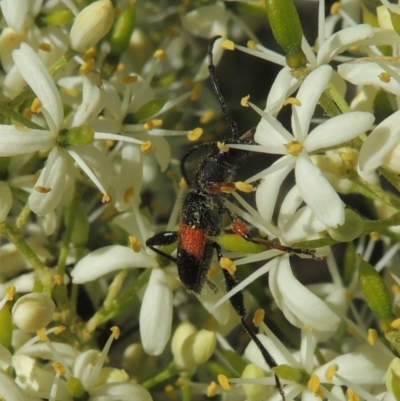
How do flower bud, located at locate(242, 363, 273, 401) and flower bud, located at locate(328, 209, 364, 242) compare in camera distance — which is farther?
flower bud, located at locate(242, 363, 273, 401)

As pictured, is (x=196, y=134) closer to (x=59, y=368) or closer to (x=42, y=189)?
(x=42, y=189)

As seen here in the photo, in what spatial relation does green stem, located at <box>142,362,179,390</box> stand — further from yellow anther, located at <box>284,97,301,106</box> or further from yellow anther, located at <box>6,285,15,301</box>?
yellow anther, located at <box>284,97,301,106</box>

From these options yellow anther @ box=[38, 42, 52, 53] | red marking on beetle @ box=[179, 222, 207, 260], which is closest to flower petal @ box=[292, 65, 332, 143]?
red marking on beetle @ box=[179, 222, 207, 260]

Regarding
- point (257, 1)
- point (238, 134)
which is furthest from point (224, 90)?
point (238, 134)

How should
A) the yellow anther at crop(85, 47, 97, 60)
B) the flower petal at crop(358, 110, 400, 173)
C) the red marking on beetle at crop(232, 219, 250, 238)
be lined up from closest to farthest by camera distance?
the flower petal at crop(358, 110, 400, 173)
the red marking on beetle at crop(232, 219, 250, 238)
the yellow anther at crop(85, 47, 97, 60)

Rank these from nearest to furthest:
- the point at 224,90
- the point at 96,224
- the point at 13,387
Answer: the point at 13,387 → the point at 96,224 → the point at 224,90

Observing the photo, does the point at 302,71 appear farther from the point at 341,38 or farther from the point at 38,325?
the point at 38,325

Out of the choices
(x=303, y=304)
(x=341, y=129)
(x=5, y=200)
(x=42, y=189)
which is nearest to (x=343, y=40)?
(x=341, y=129)
